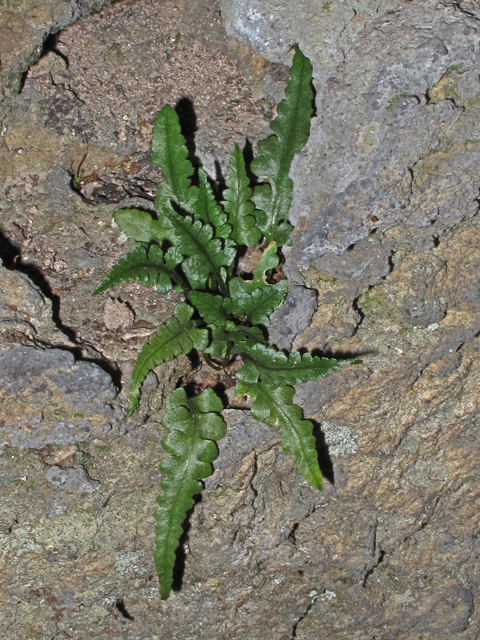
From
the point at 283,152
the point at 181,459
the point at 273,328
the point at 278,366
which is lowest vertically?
the point at 181,459

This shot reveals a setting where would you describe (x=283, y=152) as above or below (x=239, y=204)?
above

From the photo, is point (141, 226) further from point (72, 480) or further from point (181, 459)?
point (72, 480)

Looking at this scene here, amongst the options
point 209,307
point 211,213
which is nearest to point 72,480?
point 209,307

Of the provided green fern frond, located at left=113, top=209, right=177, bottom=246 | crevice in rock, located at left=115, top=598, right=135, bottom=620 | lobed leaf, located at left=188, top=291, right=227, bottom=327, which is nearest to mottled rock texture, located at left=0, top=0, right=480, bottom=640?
crevice in rock, located at left=115, top=598, right=135, bottom=620

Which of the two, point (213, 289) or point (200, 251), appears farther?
point (213, 289)

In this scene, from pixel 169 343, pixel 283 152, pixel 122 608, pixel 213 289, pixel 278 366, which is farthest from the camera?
pixel 122 608

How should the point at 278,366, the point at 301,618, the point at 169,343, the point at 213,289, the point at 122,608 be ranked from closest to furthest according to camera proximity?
the point at 169,343, the point at 278,366, the point at 213,289, the point at 122,608, the point at 301,618

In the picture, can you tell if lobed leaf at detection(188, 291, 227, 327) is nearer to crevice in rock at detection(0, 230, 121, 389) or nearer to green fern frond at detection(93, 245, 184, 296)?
green fern frond at detection(93, 245, 184, 296)

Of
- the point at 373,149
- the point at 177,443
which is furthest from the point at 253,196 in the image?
the point at 177,443
